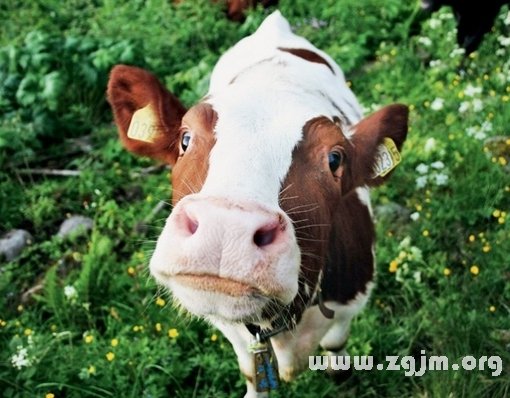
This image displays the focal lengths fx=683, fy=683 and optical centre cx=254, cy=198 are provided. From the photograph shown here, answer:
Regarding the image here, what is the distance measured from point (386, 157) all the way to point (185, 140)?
834 mm

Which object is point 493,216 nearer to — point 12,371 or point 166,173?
point 166,173

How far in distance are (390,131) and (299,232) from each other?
0.75 metres

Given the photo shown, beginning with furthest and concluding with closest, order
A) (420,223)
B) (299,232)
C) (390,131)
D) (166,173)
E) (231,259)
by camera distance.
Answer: (166,173)
(420,223)
(390,131)
(299,232)
(231,259)

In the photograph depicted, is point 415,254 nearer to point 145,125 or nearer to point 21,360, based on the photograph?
point 145,125

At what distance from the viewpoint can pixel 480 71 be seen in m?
5.23

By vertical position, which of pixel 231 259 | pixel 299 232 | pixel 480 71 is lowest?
pixel 480 71

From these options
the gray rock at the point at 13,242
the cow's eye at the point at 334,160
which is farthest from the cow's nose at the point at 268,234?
the gray rock at the point at 13,242

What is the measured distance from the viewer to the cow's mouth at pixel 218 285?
1.78 metres

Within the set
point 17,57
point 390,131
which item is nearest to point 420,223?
point 390,131

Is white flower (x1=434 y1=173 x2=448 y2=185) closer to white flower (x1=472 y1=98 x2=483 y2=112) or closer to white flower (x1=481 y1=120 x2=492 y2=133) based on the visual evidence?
white flower (x1=481 y1=120 x2=492 y2=133)

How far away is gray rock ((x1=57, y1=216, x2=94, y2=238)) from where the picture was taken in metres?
4.36

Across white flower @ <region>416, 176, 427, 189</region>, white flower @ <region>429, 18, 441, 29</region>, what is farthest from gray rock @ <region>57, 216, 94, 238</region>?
white flower @ <region>429, 18, 441, 29</region>

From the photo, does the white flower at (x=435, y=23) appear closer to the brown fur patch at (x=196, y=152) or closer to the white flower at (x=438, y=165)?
the white flower at (x=438, y=165)

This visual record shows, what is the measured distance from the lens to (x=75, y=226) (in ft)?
14.6
